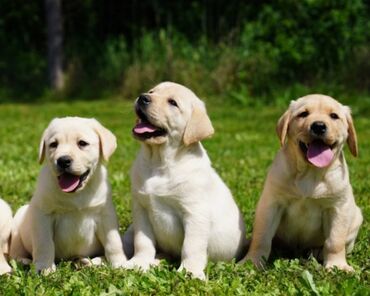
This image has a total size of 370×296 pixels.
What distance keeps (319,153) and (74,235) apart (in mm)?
1701

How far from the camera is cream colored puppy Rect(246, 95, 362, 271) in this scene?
4.93m

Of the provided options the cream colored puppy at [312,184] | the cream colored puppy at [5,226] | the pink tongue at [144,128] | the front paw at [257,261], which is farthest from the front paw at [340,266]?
the cream colored puppy at [5,226]

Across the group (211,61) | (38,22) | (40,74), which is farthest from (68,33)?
(211,61)

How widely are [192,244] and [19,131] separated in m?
8.15

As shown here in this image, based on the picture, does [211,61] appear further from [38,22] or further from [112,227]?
[112,227]

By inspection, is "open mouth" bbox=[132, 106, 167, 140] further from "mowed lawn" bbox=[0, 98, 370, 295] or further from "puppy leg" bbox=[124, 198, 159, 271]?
"mowed lawn" bbox=[0, 98, 370, 295]

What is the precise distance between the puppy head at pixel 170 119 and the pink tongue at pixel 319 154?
2.16ft

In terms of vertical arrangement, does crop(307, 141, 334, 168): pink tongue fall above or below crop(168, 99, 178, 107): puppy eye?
below

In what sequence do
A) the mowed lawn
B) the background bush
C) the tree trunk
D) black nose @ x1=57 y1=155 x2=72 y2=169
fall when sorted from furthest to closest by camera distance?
the tree trunk < the background bush < black nose @ x1=57 y1=155 x2=72 y2=169 < the mowed lawn

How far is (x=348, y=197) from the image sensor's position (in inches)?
199

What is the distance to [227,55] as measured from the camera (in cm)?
1661

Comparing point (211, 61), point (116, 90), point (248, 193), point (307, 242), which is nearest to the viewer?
point (307, 242)

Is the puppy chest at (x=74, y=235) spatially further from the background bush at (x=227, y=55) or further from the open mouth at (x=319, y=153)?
the background bush at (x=227, y=55)

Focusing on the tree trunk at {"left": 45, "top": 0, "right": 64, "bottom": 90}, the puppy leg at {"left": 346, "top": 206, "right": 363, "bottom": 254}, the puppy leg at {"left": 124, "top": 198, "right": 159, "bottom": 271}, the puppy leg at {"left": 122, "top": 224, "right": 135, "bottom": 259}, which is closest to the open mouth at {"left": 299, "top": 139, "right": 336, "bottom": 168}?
the puppy leg at {"left": 346, "top": 206, "right": 363, "bottom": 254}
